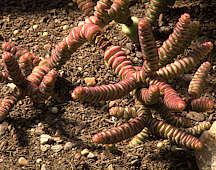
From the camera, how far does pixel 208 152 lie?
124 centimetres

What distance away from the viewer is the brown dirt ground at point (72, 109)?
1351 mm

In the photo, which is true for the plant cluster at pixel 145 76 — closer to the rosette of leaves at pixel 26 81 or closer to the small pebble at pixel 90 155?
the rosette of leaves at pixel 26 81

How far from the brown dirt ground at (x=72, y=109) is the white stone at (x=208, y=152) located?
0.06 m

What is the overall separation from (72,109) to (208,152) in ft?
2.21

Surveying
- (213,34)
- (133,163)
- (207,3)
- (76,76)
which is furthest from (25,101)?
(207,3)

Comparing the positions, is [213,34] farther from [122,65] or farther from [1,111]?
[1,111]

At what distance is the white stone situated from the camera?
1.23 meters

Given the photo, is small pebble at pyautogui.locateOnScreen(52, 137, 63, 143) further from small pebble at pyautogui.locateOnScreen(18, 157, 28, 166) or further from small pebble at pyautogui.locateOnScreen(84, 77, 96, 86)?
small pebble at pyautogui.locateOnScreen(84, 77, 96, 86)

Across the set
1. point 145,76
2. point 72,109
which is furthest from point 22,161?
point 145,76

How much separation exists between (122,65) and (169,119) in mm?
294

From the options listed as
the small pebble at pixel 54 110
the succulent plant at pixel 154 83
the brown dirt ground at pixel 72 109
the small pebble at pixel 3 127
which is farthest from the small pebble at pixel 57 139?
the succulent plant at pixel 154 83

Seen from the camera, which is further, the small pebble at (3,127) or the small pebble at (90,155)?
the small pebble at (3,127)

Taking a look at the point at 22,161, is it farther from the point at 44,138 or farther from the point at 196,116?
the point at 196,116

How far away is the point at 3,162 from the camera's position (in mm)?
1385
